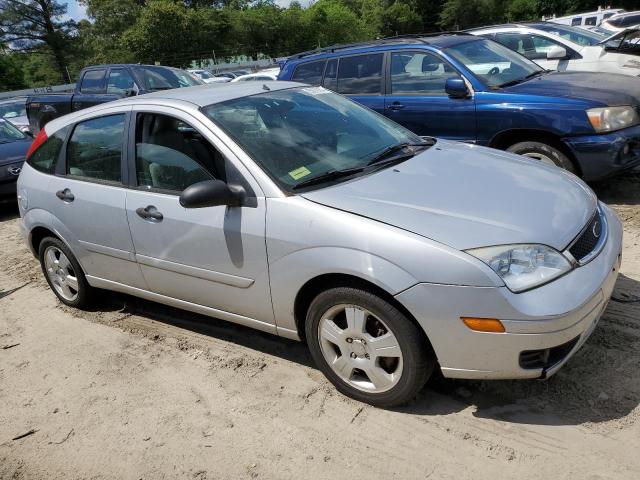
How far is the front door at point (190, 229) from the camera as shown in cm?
325

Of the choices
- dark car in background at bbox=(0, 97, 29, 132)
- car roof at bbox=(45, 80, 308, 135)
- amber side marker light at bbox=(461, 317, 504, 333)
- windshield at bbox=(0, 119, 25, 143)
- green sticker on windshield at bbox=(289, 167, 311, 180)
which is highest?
car roof at bbox=(45, 80, 308, 135)

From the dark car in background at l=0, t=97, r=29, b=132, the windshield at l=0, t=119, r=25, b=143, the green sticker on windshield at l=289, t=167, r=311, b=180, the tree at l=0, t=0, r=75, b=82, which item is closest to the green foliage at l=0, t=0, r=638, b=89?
the tree at l=0, t=0, r=75, b=82

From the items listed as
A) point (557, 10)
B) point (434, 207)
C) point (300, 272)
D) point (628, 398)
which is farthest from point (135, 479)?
point (557, 10)

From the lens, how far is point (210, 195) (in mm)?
3143

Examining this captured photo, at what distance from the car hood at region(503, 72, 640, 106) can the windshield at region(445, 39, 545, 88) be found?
0.20 meters

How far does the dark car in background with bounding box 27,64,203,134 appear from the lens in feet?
35.0

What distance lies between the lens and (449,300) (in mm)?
2619

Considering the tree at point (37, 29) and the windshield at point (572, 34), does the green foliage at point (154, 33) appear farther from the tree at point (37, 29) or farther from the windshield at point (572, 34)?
the windshield at point (572, 34)

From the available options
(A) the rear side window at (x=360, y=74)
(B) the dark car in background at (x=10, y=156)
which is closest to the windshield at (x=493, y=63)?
(A) the rear side window at (x=360, y=74)

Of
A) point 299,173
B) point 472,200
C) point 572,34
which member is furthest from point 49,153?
point 572,34

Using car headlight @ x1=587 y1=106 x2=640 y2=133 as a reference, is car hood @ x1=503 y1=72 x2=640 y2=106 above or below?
above

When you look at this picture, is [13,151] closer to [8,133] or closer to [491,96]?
[8,133]

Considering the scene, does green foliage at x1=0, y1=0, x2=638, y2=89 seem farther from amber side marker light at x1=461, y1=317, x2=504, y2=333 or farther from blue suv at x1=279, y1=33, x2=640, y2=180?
amber side marker light at x1=461, y1=317, x2=504, y2=333

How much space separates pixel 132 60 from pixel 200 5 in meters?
24.0
